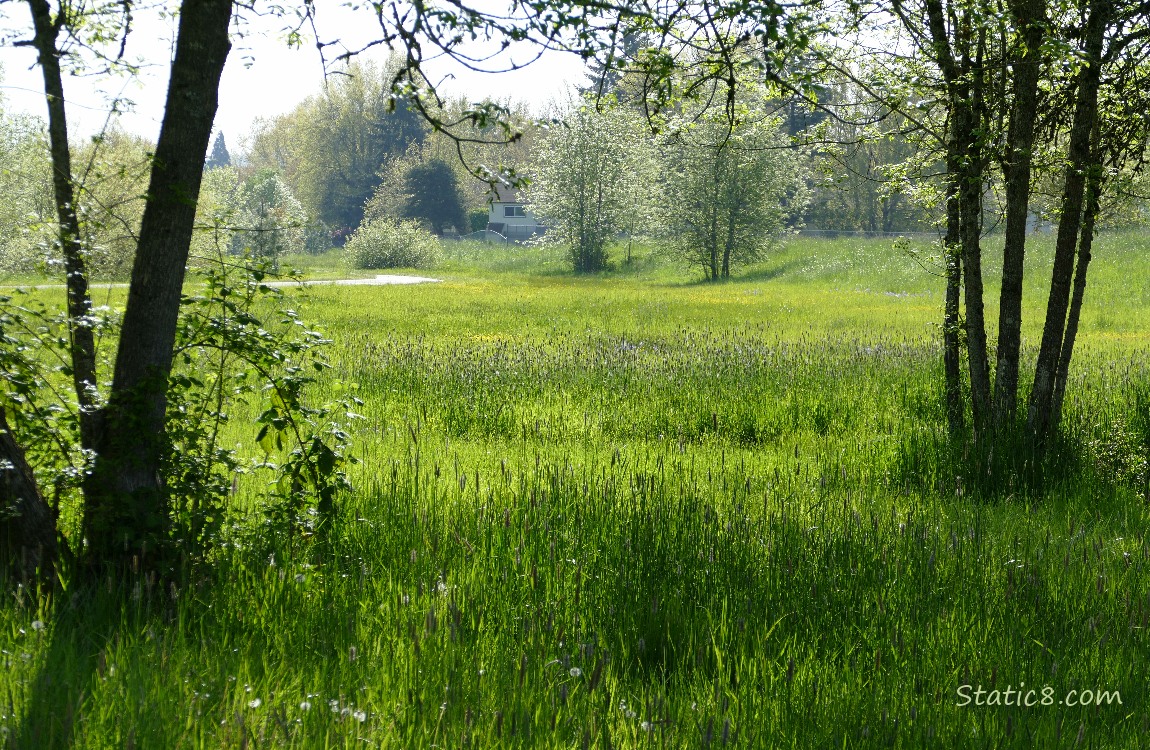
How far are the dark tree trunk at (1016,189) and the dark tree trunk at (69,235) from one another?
222 inches

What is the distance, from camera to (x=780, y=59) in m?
4.64

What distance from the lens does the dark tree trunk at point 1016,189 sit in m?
6.34

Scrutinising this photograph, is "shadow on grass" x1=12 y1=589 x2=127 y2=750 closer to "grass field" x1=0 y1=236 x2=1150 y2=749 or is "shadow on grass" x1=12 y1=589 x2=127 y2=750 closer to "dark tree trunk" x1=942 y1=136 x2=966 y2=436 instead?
"grass field" x1=0 y1=236 x2=1150 y2=749

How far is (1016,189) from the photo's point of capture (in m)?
7.03

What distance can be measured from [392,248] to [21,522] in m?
63.0

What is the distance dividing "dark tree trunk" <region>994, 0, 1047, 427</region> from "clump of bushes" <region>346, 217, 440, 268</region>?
6009cm

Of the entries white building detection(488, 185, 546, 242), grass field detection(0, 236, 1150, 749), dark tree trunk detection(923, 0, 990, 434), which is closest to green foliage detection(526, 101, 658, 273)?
white building detection(488, 185, 546, 242)

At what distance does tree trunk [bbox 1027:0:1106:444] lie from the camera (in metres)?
6.55

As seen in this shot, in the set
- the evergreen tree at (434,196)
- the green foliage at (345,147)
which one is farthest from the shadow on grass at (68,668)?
the green foliage at (345,147)

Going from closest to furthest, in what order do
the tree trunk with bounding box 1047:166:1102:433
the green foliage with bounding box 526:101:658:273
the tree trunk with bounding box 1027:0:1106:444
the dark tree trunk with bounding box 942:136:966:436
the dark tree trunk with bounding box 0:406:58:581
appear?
the dark tree trunk with bounding box 0:406:58:581, the tree trunk with bounding box 1027:0:1106:444, the tree trunk with bounding box 1047:166:1102:433, the dark tree trunk with bounding box 942:136:966:436, the green foliage with bounding box 526:101:658:273

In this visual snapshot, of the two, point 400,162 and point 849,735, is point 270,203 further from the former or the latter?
point 849,735

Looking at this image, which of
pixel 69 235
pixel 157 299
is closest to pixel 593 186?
pixel 69 235

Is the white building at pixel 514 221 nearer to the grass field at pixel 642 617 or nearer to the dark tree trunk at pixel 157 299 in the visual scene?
the grass field at pixel 642 617

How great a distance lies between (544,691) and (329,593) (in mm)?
1353
